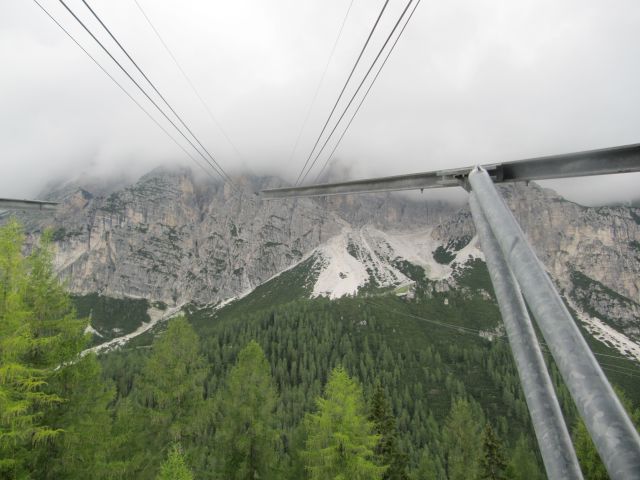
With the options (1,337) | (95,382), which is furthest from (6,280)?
(95,382)

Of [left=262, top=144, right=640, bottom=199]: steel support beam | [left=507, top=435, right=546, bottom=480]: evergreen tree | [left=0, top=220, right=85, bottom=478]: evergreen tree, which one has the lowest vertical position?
[left=507, top=435, right=546, bottom=480]: evergreen tree

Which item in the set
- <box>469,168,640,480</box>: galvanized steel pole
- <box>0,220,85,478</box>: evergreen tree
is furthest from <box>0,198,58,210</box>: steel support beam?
<box>469,168,640,480</box>: galvanized steel pole

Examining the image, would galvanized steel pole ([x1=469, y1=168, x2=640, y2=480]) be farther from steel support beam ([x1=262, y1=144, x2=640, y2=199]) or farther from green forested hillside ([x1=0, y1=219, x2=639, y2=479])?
green forested hillside ([x1=0, y1=219, x2=639, y2=479])

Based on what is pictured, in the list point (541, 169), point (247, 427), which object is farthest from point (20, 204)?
point (247, 427)

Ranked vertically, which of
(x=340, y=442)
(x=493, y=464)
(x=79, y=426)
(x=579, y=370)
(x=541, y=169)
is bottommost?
(x=493, y=464)

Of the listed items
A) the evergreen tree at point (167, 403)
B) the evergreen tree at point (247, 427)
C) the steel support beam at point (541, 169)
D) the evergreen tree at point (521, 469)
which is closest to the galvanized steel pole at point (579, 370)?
the steel support beam at point (541, 169)

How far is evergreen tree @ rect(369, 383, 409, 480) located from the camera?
112ft

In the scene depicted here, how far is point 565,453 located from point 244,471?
2223 cm

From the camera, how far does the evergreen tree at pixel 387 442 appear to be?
112 ft

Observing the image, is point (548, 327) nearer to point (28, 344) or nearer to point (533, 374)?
point (533, 374)

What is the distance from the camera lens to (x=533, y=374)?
3.56 metres

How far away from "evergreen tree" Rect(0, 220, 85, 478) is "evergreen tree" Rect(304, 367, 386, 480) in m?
11.8

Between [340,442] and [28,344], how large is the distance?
45.7ft

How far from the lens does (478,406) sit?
14012cm
